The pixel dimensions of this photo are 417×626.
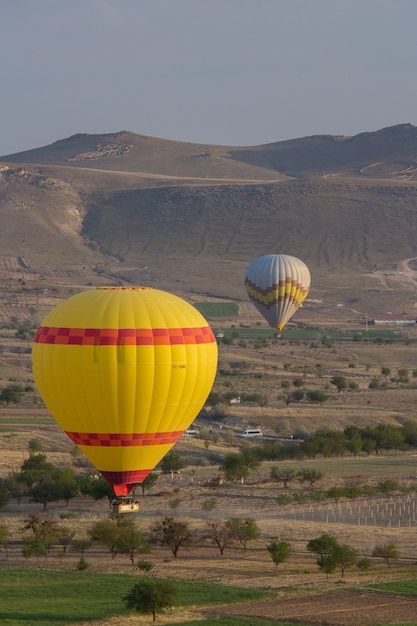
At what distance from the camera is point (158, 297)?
33500 millimetres

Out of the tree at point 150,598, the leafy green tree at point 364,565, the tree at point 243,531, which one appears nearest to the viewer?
the tree at point 150,598

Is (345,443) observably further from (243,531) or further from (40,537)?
(40,537)

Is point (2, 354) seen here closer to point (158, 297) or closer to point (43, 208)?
point (158, 297)

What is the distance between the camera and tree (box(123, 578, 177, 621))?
29859 mm

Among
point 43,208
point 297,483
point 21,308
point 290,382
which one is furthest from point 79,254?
point 297,483

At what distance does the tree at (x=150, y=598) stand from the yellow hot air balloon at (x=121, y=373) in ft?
11.5

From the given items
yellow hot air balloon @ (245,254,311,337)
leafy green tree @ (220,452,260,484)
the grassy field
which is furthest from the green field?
yellow hot air balloon @ (245,254,311,337)

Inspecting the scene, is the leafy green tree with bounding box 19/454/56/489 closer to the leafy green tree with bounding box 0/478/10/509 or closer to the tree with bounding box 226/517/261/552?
the leafy green tree with bounding box 0/478/10/509

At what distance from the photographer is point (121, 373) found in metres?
31.9

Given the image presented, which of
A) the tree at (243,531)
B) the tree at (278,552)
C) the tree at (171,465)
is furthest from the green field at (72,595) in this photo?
the tree at (171,465)

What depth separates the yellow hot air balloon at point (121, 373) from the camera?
3194cm

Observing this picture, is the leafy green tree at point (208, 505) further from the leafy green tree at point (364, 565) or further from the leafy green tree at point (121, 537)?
the leafy green tree at point (364, 565)

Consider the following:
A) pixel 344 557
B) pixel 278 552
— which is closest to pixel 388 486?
pixel 344 557

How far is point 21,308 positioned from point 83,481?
85585mm
